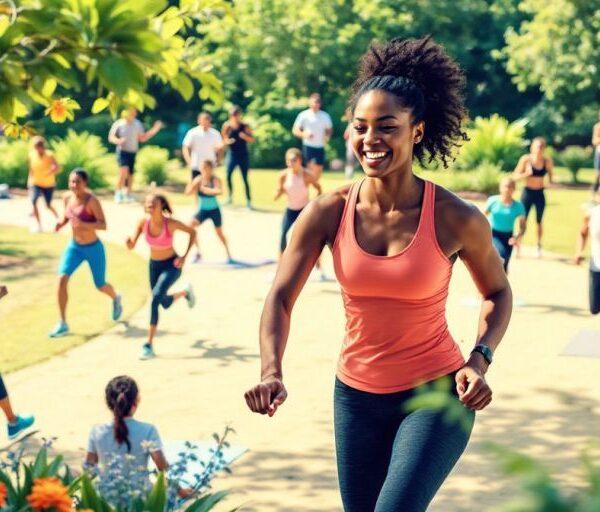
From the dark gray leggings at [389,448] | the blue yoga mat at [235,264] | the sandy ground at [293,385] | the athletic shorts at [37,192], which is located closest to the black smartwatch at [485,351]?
the dark gray leggings at [389,448]

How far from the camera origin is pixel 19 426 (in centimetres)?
872

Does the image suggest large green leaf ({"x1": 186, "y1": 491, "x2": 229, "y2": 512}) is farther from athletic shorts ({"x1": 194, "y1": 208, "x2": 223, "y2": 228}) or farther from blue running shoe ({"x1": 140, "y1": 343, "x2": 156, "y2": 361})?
athletic shorts ({"x1": 194, "y1": 208, "x2": 223, "y2": 228})

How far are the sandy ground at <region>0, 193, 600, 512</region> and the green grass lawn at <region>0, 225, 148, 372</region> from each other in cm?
29

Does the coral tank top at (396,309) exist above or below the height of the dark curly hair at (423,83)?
below

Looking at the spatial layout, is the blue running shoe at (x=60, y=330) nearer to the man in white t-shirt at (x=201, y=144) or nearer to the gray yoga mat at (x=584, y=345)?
the gray yoga mat at (x=584, y=345)

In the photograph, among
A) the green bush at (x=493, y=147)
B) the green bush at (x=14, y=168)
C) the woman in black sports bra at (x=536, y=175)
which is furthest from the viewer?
the green bush at (x=493, y=147)

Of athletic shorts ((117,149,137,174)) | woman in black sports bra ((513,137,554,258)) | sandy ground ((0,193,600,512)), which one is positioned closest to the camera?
sandy ground ((0,193,600,512))

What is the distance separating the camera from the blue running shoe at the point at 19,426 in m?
8.67

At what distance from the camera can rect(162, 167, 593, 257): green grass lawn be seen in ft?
62.7

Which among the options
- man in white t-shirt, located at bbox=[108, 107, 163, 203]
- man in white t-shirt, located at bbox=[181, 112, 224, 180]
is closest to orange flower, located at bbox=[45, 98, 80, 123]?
man in white t-shirt, located at bbox=[181, 112, 224, 180]

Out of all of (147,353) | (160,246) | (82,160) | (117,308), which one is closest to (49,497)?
(147,353)

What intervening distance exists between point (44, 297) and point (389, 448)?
34.9ft

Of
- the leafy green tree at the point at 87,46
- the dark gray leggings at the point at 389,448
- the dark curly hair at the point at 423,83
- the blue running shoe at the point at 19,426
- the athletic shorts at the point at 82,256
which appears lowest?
the blue running shoe at the point at 19,426

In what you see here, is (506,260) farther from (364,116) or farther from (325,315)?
(364,116)
